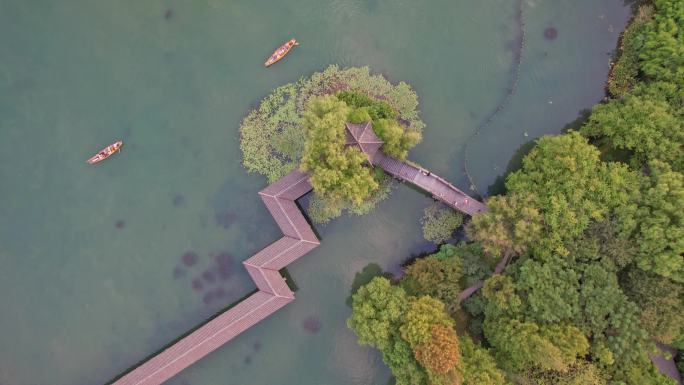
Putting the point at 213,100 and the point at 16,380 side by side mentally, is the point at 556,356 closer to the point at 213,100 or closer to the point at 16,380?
the point at 213,100

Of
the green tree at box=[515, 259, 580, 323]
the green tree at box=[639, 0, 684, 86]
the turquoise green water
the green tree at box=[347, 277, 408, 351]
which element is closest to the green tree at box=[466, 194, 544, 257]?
the green tree at box=[515, 259, 580, 323]

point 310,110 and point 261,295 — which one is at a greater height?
point 310,110

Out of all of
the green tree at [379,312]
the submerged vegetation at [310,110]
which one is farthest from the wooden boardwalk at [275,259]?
the green tree at [379,312]

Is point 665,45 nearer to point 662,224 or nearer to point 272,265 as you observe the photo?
point 662,224

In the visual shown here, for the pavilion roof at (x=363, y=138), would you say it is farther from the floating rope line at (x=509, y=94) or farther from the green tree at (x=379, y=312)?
the green tree at (x=379, y=312)

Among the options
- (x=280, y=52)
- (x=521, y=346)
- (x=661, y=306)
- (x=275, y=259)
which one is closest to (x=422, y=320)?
(x=521, y=346)

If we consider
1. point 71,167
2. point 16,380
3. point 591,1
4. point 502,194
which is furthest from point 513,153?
point 16,380

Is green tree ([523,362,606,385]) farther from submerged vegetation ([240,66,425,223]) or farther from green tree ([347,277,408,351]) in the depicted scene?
submerged vegetation ([240,66,425,223])
